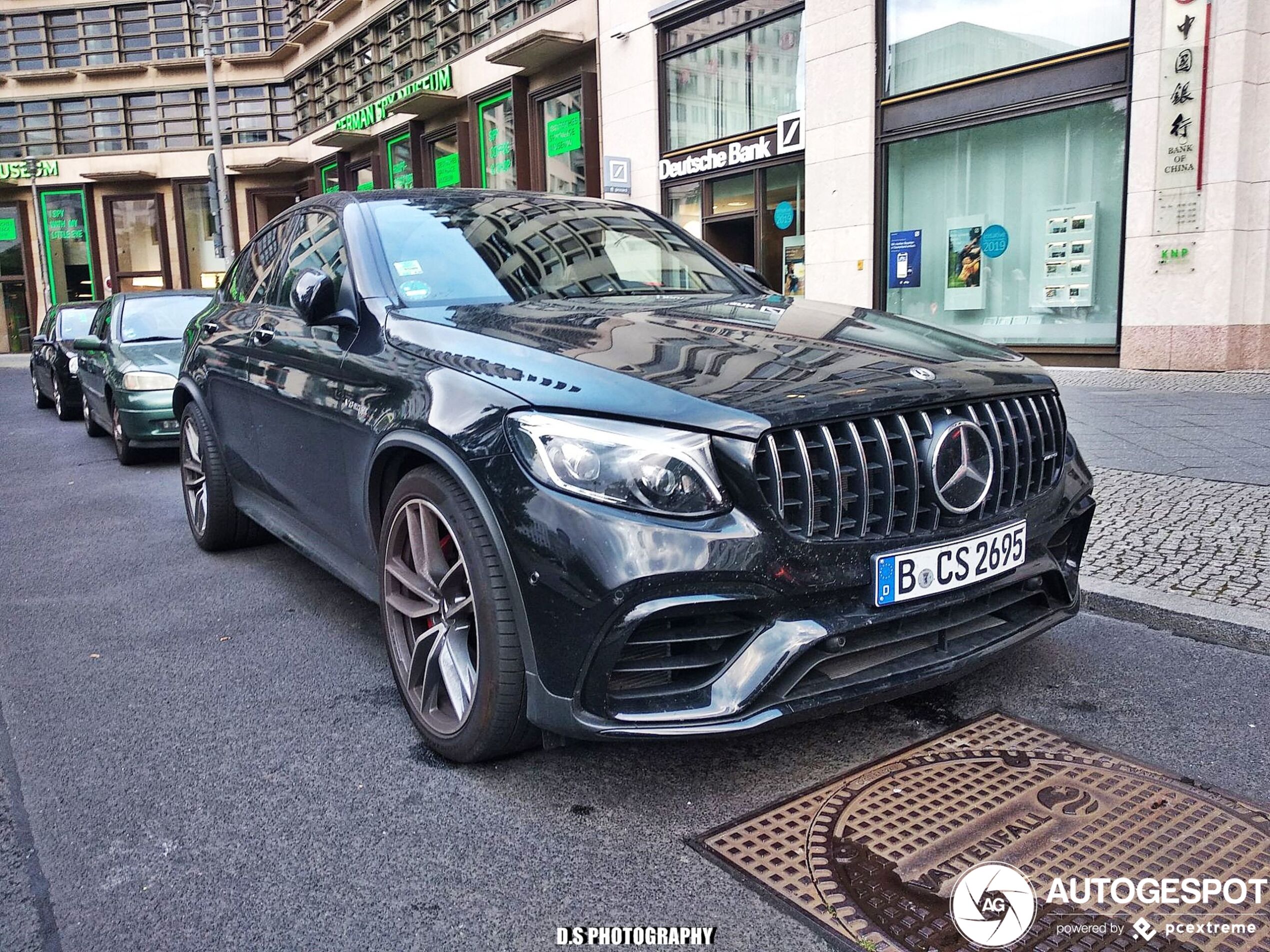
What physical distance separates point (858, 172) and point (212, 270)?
30.5 metres

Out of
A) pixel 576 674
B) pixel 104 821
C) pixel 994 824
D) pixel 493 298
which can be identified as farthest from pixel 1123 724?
pixel 104 821

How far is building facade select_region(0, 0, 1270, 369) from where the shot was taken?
1077cm

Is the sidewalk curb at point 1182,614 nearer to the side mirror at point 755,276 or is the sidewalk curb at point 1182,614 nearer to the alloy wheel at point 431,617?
the side mirror at point 755,276

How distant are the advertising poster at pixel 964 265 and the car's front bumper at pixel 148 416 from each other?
376 inches

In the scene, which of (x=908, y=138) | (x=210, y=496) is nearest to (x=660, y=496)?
(x=210, y=496)

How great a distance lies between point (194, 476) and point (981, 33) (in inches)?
441

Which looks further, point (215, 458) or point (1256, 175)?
point (1256, 175)

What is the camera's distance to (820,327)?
3.08 metres

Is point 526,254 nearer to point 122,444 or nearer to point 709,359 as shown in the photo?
point 709,359

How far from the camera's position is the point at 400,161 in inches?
1070

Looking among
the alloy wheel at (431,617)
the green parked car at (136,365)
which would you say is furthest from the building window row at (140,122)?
the alloy wheel at (431,617)

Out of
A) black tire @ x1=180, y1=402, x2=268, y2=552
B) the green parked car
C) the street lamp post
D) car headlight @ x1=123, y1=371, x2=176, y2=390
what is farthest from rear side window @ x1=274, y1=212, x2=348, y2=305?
the street lamp post

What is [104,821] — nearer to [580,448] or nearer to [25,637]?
[580,448]

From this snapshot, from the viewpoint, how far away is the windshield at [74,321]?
1336 centimetres
